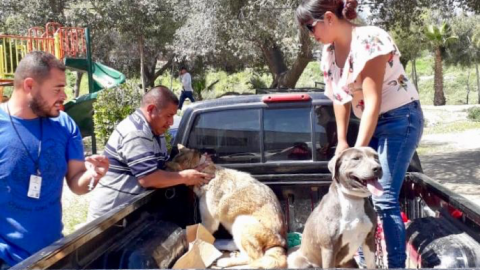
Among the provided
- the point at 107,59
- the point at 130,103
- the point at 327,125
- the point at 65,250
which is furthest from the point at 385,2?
the point at 107,59

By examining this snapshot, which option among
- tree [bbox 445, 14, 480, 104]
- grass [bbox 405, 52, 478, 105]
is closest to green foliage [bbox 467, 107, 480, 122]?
grass [bbox 405, 52, 478, 105]

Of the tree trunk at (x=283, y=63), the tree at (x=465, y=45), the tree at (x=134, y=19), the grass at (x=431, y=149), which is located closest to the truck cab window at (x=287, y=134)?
the tree trunk at (x=283, y=63)

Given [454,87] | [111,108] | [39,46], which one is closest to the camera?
[111,108]

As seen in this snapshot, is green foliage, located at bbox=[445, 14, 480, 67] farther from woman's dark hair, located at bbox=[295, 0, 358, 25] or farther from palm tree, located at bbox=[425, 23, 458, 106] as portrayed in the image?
woman's dark hair, located at bbox=[295, 0, 358, 25]

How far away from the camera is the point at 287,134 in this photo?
425 centimetres

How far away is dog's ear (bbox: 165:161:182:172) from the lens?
4.00 metres

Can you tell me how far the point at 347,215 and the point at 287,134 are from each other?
1.45 m

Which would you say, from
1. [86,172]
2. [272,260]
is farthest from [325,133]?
[86,172]

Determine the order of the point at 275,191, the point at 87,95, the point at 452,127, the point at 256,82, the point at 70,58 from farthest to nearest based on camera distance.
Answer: the point at 256,82, the point at 452,127, the point at 70,58, the point at 87,95, the point at 275,191

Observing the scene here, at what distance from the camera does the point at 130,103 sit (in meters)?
12.3

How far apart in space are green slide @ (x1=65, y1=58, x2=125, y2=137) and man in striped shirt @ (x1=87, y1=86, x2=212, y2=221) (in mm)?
9643

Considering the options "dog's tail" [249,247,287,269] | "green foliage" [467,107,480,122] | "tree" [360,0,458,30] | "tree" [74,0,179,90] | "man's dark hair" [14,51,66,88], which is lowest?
"green foliage" [467,107,480,122]

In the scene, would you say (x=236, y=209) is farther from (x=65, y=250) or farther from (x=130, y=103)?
(x=130, y=103)

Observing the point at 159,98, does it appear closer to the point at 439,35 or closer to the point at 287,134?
the point at 287,134
